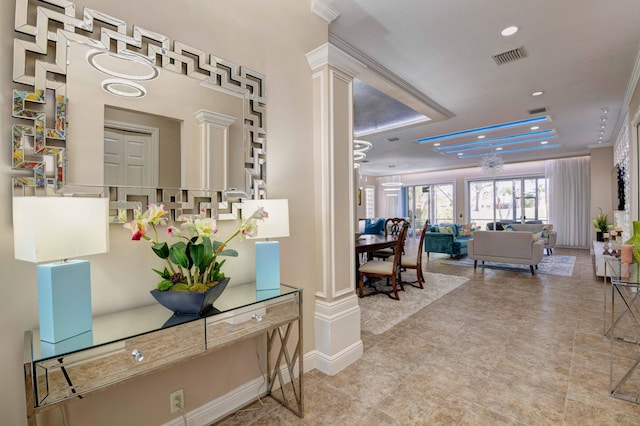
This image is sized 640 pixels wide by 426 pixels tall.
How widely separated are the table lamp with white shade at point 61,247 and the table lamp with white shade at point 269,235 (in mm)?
781

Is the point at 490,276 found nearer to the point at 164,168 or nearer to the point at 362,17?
the point at 362,17

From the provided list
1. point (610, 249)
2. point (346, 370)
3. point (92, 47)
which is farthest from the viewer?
point (610, 249)

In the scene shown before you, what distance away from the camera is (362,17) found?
252 cm

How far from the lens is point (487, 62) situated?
3.28 metres

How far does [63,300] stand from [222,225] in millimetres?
855

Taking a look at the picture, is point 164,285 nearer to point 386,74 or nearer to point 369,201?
point 386,74

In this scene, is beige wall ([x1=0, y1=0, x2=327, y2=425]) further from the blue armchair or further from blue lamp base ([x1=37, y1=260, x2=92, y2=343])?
the blue armchair

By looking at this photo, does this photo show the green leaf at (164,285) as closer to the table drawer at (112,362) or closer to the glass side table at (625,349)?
the table drawer at (112,362)

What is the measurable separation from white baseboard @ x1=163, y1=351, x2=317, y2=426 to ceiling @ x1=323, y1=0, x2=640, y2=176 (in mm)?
2803

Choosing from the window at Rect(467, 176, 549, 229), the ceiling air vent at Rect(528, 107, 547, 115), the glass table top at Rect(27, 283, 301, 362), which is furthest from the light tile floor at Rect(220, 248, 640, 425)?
the window at Rect(467, 176, 549, 229)

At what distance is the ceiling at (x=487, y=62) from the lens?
2463mm

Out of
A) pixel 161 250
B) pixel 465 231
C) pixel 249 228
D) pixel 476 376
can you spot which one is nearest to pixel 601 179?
pixel 465 231

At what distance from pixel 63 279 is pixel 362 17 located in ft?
8.77

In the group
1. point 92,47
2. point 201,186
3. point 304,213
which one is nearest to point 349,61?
point 304,213
